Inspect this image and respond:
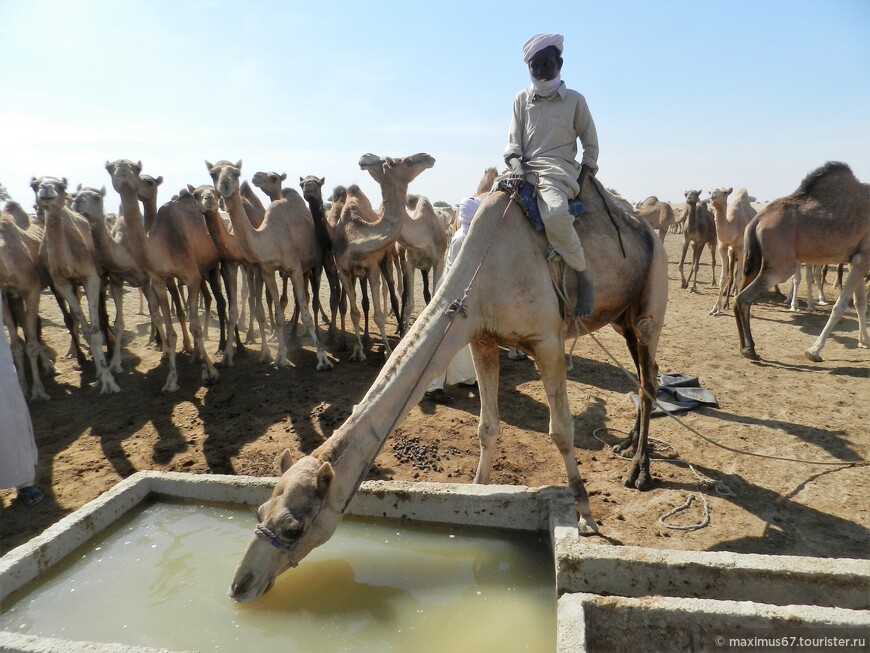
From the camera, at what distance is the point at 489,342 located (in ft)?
12.6

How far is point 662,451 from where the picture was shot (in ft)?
16.3

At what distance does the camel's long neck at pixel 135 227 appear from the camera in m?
6.86

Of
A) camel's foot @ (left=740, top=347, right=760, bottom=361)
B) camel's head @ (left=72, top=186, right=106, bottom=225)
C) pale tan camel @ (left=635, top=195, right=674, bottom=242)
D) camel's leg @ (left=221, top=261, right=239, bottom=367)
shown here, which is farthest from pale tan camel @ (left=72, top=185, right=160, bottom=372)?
pale tan camel @ (left=635, top=195, right=674, bottom=242)

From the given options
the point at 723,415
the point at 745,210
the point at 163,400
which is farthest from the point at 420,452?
the point at 745,210

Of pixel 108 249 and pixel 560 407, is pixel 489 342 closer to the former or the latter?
pixel 560 407

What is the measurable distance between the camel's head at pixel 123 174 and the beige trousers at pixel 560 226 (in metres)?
5.43

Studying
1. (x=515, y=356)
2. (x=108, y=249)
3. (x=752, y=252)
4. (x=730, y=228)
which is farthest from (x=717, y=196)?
(x=108, y=249)

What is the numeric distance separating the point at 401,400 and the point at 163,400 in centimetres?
534

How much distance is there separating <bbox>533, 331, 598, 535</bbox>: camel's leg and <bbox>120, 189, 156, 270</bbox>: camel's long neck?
5.71 meters

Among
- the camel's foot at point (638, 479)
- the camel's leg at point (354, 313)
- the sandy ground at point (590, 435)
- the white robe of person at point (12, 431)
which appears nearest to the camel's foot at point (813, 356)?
the sandy ground at point (590, 435)

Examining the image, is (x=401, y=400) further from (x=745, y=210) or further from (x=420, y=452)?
(x=745, y=210)

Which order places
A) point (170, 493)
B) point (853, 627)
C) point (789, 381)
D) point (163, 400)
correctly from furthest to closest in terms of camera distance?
point (163, 400), point (789, 381), point (170, 493), point (853, 627)

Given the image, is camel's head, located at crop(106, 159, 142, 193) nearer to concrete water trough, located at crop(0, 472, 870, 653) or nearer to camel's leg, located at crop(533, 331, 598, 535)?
concrete water trough, located at crop(0, 472, 870, 653)

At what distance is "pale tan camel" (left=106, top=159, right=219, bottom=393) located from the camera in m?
6.85
